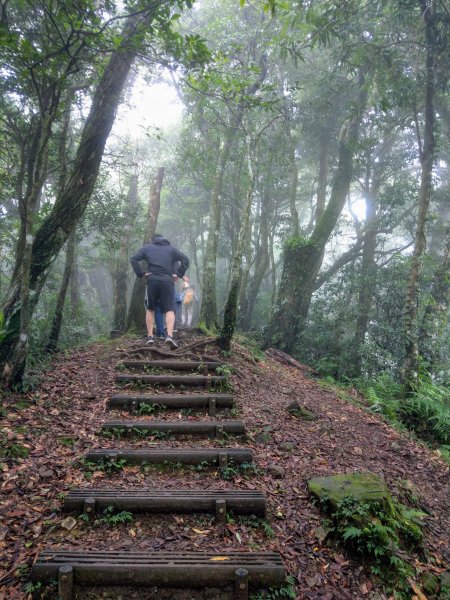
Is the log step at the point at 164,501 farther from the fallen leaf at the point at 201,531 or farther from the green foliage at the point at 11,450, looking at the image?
the green foliage at the point at 11,450

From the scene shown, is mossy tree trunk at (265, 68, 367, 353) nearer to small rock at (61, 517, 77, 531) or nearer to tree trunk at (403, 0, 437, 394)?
tree trunk at (403, 0, 437, 394)

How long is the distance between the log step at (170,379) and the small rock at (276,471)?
2048mm

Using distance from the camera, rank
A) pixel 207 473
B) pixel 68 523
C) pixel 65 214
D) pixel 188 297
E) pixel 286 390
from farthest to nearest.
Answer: pixel 188 297
pixel 286 390
pixel 65 214
pixel 207 473
pixel 68 523

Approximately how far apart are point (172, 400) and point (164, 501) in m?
2.03

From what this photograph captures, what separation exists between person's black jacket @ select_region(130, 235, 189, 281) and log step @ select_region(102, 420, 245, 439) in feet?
12.1

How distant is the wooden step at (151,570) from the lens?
2779 mm

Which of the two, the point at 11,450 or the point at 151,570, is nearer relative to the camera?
the point at 151,570

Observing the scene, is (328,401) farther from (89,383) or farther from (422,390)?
(89,383)

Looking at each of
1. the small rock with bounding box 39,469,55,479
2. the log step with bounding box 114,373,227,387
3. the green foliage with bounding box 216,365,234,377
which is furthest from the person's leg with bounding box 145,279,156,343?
the small rock with bounding box 39,469,55,479

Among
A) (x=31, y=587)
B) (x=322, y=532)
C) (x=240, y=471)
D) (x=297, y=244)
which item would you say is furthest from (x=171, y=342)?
(x=297, y=244)

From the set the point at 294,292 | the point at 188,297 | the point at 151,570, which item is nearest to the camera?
the point at 151,570

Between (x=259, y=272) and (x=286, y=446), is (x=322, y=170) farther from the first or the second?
(x=286, y=446)

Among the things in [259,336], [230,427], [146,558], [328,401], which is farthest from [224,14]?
[146,558]

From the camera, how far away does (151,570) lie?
9.43 feet
